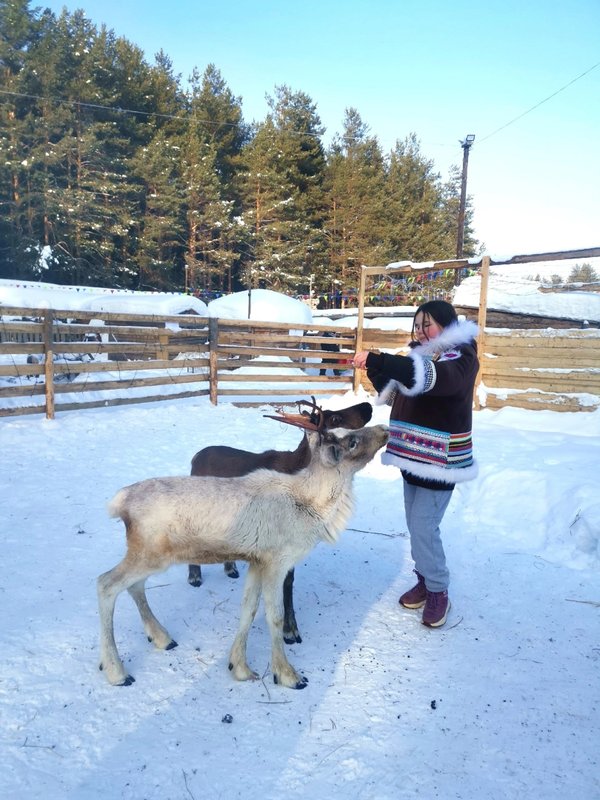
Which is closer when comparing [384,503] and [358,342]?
[384,503]

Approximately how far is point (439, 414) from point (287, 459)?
1125mm

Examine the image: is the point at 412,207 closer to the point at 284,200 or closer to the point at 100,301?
the point at 284,200

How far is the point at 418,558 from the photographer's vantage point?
3.43 metres

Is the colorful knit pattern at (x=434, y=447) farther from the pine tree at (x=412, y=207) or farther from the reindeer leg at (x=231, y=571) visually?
the pine tree at (x=412, y=207)

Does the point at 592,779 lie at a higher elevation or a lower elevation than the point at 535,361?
lower

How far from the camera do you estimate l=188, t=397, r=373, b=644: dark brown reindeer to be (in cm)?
335

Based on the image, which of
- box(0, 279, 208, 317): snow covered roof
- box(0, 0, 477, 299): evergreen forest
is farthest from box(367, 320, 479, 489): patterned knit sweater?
box(0, 0, 477, 299): evergreen forest

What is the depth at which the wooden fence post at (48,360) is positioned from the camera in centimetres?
811

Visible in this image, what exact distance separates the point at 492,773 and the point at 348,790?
66cm

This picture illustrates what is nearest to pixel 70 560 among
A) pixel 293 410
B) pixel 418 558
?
pixel 418 558

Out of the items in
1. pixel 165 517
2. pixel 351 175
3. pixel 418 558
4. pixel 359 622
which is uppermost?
pixel 351 175

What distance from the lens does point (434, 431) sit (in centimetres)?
328

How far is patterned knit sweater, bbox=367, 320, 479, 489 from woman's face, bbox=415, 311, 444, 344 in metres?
0.05

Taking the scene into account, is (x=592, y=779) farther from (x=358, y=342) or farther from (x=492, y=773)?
(x=358, y=342)
